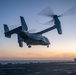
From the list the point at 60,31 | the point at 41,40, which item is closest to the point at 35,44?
the point at 41,40

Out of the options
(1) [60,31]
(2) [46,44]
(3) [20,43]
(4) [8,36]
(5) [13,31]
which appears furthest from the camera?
(3) [20,43]

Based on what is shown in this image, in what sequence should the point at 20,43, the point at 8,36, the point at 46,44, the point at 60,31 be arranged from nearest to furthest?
the point at 8,36, the point at 60,31, the point at 46,44, the point at 20,43

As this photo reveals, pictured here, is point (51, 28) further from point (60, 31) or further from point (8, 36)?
point (8, 36)

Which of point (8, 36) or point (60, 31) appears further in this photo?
point (60, 31)

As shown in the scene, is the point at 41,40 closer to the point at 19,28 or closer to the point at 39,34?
the point at 39,34

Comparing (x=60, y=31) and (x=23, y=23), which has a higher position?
(x=23, y=23)

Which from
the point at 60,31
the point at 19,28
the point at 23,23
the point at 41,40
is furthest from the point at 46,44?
the point at 19,28

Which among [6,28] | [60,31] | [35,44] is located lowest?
[35,44]

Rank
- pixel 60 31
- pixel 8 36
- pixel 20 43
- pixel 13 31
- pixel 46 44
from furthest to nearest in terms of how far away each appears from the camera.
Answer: pixel 20 43
pixel 46 44
pixel 60 31
pixel 8 36
pixel 13 31

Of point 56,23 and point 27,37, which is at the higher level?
point 56,23
